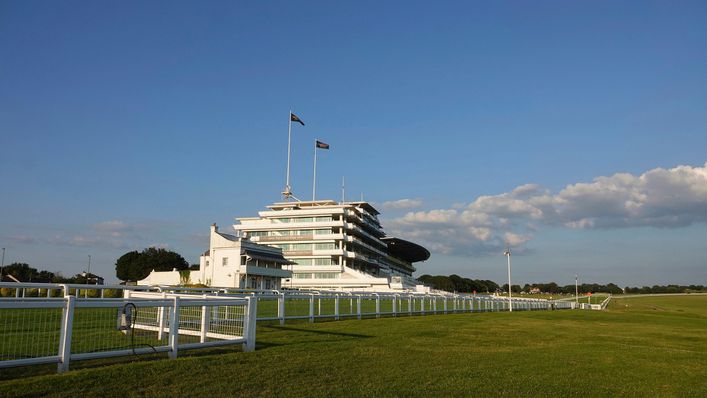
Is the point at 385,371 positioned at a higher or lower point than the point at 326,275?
lower

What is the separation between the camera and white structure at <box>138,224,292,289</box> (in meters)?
69.8

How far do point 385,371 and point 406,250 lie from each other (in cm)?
12688

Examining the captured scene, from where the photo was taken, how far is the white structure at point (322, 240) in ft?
295

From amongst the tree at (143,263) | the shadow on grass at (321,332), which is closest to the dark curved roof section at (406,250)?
the tree at (143,263)

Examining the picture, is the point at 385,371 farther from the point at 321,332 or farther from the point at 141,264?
the point at 141,264

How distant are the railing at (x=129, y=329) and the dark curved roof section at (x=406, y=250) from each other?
108451mm

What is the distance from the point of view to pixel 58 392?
705cm

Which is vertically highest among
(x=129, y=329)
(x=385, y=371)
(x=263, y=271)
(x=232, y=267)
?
(x=232, y=267)

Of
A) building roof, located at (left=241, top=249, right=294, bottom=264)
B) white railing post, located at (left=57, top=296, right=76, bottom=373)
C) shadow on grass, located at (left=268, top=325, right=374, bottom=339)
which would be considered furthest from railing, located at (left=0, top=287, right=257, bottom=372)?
building roof, located at (left=241, top=249, right=294, bottom=264)

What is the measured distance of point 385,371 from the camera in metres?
9.64

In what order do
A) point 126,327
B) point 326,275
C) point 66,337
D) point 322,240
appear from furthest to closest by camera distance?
1. point 322,240
2. point 326,275
3. point 126,327
4. point 66,337

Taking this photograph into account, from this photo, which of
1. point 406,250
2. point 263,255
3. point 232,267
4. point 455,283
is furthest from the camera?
point 455,283

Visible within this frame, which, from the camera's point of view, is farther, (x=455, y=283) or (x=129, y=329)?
(x=455, y=283)

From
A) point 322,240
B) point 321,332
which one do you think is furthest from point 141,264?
point 321,332
